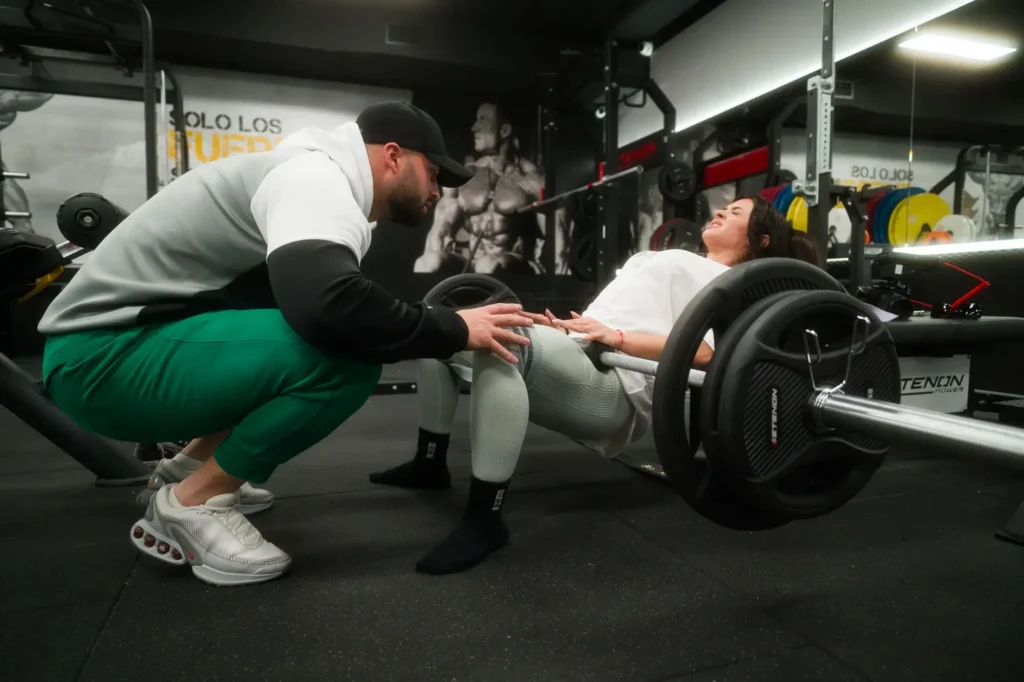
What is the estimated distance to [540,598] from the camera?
105 centimetres

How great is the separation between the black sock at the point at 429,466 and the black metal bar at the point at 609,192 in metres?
3.01

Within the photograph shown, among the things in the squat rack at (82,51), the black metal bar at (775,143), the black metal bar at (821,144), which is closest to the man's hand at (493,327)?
the black metal bar at (821,144)

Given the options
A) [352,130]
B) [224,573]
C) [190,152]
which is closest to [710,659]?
[224,573]

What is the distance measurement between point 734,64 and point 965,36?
66.5 inches

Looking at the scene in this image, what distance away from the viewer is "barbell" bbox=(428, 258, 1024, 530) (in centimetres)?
77

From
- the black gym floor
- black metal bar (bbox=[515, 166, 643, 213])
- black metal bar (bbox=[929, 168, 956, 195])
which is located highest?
black metal bar (bbox=[515, 166, 643, 213])

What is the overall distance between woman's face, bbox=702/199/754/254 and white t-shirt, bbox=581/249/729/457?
123 millimetres

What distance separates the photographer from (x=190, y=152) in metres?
4.99

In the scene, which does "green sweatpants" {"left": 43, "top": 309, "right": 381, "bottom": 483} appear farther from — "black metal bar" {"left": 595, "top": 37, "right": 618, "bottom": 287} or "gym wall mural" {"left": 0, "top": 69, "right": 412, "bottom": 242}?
"gym wall mural" {"left": 0, "top": 69, "right": 412, "bottom": 242}

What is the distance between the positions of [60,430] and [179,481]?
51cm

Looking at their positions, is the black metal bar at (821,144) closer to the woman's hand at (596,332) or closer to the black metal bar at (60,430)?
the woman's hand at (596,332)

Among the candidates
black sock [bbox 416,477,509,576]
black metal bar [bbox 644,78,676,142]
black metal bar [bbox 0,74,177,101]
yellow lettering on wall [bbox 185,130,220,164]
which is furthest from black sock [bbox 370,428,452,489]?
yellow lettering on wall [bbox 185,130,220,164]

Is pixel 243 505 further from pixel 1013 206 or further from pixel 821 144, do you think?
pixel 1013 206

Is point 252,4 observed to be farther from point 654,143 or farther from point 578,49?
point 654,143
